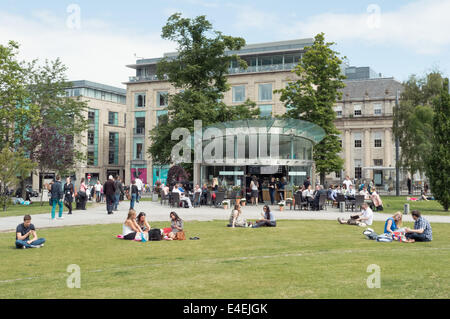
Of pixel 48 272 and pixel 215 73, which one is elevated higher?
pixel 215 73

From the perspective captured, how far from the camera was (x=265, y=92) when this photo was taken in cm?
6425

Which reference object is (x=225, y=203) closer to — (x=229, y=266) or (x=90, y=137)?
(x=229, y=266)

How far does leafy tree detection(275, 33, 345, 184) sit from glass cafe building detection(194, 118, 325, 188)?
220 inches

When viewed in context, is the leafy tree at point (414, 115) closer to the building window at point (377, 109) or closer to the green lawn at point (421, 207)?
the green lawn at point (421, 207)

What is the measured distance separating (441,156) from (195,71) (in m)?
20.4

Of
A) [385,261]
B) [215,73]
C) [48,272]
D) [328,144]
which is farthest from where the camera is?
[215,73]

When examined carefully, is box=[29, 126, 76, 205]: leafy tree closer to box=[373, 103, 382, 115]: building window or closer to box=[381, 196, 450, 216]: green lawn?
box=[381, 196, 450, 216]: green lawn

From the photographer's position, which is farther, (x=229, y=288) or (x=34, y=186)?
(x=34, y=186)

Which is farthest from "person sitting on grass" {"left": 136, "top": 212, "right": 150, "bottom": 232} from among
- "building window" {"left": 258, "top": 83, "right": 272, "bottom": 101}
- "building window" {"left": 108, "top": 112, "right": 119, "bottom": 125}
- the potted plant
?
"building window" {"left": 108, "top": 112, "right": 119, "bottom": 125}

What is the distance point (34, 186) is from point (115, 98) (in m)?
20.4

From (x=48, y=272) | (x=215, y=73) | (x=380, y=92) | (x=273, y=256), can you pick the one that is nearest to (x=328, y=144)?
(x=215, y=73)

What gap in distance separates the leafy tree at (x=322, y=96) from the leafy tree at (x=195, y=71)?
5071 mm
